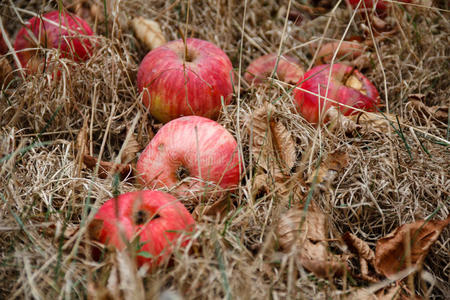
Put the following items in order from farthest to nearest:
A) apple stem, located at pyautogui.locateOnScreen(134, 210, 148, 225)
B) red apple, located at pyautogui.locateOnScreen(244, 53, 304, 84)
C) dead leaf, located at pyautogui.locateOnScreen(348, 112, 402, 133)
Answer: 1. red apple, located at pyautogui.locateOnScreen(244, 53, 304, 84)
2. dead leaf, located at pyautogui.locateOnScreen(348, 112, 402, 133)
3. apple stem, located at pyautogui.locateOnScreen(134, 210, 148, 225)

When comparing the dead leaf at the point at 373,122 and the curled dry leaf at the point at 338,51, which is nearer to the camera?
the dead leaf at the point at 373,122

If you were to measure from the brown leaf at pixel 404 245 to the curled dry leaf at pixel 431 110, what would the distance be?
786 millimetres

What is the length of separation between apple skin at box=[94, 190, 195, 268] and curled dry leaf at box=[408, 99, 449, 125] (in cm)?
139

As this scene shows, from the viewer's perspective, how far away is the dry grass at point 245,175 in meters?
1.34

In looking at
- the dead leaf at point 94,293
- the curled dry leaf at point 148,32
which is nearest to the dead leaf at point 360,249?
the dead leaf at point 94,293

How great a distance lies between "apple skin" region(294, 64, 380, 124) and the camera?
2139 millimetres

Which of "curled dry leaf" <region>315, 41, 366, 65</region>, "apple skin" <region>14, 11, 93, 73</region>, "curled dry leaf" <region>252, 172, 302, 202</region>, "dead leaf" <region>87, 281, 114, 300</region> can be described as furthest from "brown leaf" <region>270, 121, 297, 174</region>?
"apple skin" <region>14, 11, 93, 73</region>

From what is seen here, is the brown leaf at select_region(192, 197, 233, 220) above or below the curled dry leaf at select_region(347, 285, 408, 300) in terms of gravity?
above

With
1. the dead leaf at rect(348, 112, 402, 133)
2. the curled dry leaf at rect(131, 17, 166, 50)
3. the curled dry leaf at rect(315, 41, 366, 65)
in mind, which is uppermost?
the curled dry leaf at rect(131, 17, 166, 50)

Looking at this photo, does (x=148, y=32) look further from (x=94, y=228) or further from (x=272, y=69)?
(x=94, y=228)

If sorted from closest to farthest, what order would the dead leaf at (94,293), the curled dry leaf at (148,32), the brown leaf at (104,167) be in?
1. the dead leaf at (94,293)
2. the brown leaf at (104,167)
3. the curled dry leaf at (148,32)

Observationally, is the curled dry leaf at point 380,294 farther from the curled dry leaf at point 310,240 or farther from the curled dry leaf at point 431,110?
the curled dry leaf at point 431,110

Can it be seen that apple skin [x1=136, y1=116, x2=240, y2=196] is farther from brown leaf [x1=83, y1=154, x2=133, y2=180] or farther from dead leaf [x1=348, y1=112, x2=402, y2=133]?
dead leaf [x1=348, y1=112, x2=402, y2=133]

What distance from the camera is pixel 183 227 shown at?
1501mm
